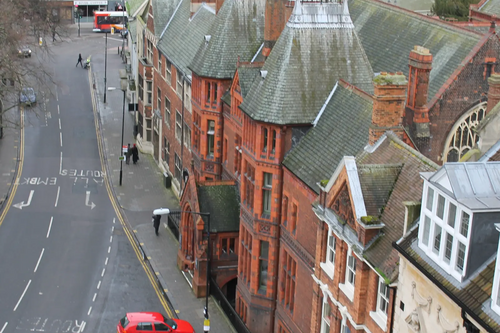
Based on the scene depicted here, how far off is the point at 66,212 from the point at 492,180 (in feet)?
147

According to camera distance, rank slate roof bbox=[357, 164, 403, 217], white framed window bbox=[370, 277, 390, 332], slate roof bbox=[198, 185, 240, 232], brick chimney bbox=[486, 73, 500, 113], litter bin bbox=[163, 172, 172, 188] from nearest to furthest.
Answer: white framed window bbox=[370, 277, 390, 332]
slate roof bbox=[357, 164, 403, 217]
brick chimney bbox=[486, 73, 500, 113]
slate roof bbox=[198, 185, 240, 232]
litter bin bbox=[163, 172, 172, 188]

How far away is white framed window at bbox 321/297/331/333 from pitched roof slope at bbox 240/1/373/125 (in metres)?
9.79

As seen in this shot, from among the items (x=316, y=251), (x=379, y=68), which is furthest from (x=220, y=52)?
(x=316, y=251)

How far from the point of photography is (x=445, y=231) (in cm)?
2434

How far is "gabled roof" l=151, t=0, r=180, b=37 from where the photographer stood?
7150 cm

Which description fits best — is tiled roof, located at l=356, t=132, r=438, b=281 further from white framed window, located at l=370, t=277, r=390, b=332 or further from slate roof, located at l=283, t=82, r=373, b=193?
slate roof, located at l=283, t=82, r=373, b=193

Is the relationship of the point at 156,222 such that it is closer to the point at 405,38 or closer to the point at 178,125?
the point at 178,125

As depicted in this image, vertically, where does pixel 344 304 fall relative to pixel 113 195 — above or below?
above

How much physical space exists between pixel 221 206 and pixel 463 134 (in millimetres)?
14806

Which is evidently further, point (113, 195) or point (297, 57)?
point (113, 195)

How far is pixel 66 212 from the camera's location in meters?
63.9

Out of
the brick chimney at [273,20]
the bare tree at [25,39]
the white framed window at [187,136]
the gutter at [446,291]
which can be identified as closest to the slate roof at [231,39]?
the brick chimney at [273,20]

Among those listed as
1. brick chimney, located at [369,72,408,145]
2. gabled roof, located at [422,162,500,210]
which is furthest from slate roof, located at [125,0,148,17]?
gabled roof, located at [422,162,500,210]

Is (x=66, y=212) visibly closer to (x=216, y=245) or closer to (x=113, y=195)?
(x=113, y=195)
